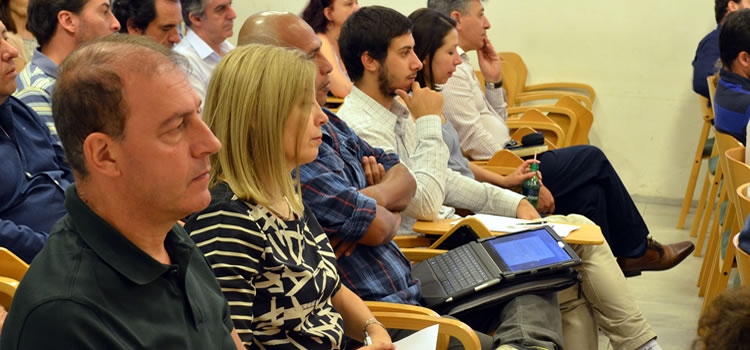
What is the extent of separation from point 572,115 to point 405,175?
8.61 feet

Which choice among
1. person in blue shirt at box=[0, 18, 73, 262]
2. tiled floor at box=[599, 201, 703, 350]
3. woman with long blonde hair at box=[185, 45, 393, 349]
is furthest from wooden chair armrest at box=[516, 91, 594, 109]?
woman with long blonde hair at box=[185, 45, 393, 349]

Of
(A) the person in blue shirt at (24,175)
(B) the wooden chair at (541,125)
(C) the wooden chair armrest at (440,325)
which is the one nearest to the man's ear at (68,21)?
(A) the person in blue shirt at (24,175)

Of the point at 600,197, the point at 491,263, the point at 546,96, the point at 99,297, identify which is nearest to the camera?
the point at 99,297

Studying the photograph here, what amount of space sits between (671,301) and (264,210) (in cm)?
256

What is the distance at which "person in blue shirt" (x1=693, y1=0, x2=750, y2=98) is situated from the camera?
4.50 meters

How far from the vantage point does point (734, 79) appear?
3.54 metres

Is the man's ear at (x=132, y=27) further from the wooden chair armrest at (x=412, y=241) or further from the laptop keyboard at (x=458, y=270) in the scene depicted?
the laptop keyboard at (x=458, y=270)

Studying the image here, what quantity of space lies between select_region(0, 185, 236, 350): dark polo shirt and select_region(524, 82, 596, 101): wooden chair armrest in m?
4.54

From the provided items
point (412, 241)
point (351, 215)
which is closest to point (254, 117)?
point (351, 215)

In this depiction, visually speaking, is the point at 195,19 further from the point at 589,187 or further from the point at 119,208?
the point at 119,208

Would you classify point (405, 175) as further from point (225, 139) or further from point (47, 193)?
point (47, 193)

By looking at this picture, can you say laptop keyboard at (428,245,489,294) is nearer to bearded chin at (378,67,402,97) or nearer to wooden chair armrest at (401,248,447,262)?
wooden chair armrest at (401,248,447,262)

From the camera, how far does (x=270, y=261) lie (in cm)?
146

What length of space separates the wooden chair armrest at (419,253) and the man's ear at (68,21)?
Answer: 1.30 metres
